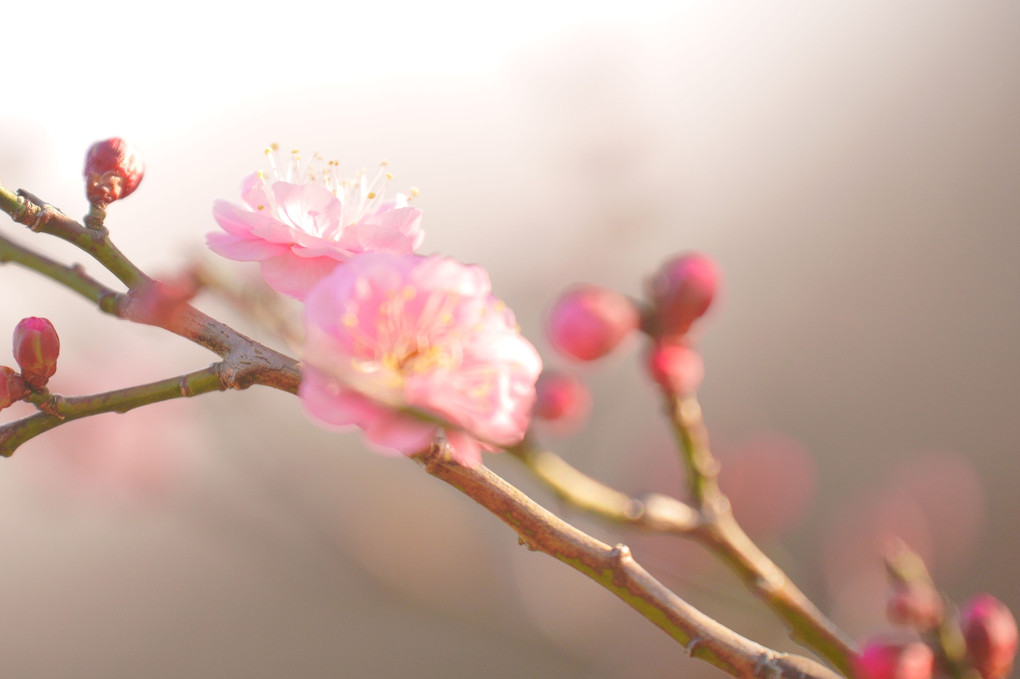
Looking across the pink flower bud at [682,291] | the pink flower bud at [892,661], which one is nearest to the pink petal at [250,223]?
the pink flower bud at [682,291]

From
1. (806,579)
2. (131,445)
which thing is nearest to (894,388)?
(806,579)

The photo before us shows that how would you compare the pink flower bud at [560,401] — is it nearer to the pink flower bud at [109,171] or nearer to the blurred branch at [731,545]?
the blurred branch at [731,545]

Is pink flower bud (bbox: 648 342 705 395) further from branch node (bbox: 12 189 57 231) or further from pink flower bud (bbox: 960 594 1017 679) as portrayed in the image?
branch node (bbox: 12 189 57 231)

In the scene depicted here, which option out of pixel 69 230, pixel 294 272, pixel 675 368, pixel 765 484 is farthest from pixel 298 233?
pixel 765 484

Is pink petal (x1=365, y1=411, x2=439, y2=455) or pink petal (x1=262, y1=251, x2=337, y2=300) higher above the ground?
pink petal (x1=262, y1=251, x2=337, y2=300)

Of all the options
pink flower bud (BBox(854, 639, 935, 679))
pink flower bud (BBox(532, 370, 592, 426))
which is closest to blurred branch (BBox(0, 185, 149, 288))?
pink flower bud (BBox(532, 370, 592, 426))

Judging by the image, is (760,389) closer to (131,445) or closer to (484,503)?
(131,445)
